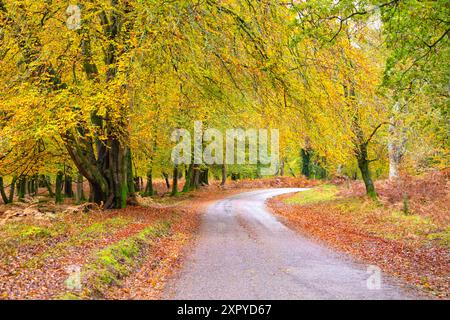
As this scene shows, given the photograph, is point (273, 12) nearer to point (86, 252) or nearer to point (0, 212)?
point (86, 252)

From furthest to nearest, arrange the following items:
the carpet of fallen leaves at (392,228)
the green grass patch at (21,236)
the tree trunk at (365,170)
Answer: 1. the tree trunk at (365,170)
2. the green grass patch at (21,236)
3. the carpet of fallen leaves at (392,228)

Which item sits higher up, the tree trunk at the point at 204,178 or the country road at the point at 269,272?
the tree trunk at the point at 204,178

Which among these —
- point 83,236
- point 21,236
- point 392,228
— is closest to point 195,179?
point 392,228

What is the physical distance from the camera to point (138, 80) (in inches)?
571

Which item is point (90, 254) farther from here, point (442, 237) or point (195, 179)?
point (195, 179)

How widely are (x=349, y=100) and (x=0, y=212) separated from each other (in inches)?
722

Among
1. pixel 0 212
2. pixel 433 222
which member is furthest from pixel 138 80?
pixel 0 212

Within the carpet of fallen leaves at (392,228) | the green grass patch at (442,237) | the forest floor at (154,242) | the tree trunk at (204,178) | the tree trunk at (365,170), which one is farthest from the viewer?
the tree trunk at (204,178)

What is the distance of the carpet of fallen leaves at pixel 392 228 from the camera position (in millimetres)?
Result: 9882

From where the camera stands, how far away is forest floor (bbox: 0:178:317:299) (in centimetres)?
746

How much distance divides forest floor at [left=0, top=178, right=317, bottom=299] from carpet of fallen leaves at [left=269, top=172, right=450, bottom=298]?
505 centimetres

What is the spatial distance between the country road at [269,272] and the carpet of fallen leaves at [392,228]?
0.79 meters

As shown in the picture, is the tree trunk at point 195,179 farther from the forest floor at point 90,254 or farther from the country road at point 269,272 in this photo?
the country road at point 269,272

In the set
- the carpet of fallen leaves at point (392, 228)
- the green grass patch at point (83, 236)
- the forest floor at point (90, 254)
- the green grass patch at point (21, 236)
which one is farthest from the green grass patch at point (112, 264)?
the carpet of fallen leaves at point (392, 228)
